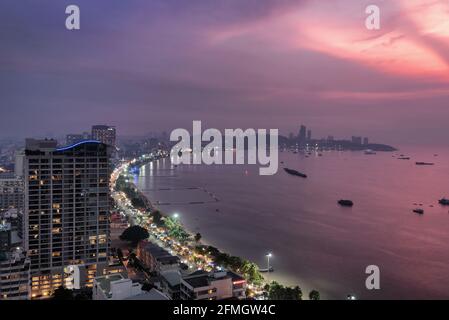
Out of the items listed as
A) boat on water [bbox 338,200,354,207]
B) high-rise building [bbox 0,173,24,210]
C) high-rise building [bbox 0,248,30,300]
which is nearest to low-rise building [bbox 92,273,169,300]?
high-rise building [bbox 0,248,30,300]

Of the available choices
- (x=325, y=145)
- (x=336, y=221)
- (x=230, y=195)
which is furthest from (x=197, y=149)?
(x=336, y=221)

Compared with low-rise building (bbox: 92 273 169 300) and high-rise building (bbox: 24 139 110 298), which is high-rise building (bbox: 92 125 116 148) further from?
low-rise building (bbox: 92 273 169 300)

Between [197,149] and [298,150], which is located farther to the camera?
[298,150]

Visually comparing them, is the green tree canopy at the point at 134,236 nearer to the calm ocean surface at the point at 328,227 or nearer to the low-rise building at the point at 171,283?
the calm ocean surface at the point at 328,227

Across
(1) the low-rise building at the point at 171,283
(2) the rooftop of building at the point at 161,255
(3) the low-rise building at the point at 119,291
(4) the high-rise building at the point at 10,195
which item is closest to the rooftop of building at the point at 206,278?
(1) the low-rise building at the point at 171,283

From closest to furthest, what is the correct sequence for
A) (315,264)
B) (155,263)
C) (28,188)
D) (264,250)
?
1. (28,188)
2. (155,263)
3. (315,264)
4. (264,250)

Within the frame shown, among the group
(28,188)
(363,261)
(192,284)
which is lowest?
(363,261)
